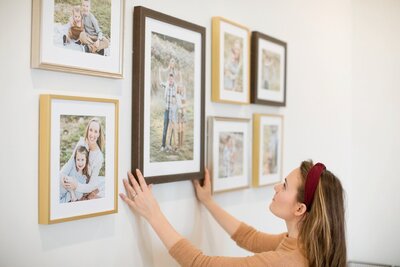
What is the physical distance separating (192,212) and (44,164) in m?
0.79

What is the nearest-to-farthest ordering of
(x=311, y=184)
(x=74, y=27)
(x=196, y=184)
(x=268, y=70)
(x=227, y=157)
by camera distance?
(x=74, y=27)
(x=311, y=184)
(x=196, y=184)
(x=227, y=157)
(x=268, y=70)

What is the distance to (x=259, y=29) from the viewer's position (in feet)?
7.98

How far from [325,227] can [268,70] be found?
973 mm

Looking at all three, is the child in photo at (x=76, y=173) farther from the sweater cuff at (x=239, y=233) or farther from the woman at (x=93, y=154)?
the sweater cuff at (x=239, y=233)

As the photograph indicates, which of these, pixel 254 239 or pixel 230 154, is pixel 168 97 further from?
pixel 254 239

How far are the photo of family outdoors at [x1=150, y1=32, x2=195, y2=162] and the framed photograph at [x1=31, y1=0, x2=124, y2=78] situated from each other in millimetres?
190

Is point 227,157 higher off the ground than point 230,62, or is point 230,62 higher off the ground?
point 230,62

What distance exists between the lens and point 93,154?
1532 millimetres

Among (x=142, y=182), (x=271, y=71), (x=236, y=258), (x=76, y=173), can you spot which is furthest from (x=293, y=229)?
(x=271, y=71)

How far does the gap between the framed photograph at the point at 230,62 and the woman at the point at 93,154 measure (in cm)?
67

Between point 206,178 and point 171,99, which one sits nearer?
point 171,99

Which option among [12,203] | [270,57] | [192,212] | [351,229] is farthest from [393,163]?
[12,203]

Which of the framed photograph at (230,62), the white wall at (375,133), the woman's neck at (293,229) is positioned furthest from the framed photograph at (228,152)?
the white wall at (375,133)

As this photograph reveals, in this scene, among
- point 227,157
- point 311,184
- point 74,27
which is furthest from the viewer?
point 227,157
